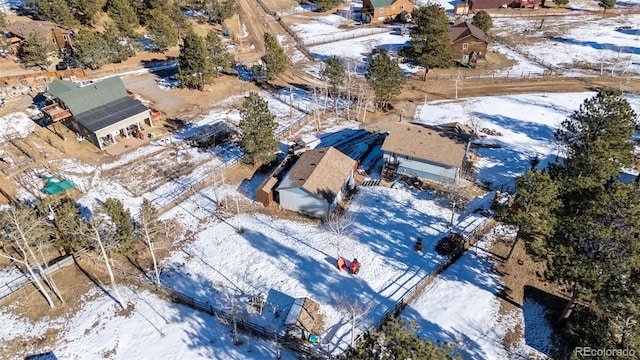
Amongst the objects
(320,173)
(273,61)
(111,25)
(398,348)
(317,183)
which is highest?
(111,25)

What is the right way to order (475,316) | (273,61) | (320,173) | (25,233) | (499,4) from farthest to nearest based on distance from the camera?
(499,4)
(273,61)
(320,173)
(475,316)
(25,233)

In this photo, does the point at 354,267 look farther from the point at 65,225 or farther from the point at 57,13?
the point at 57,13

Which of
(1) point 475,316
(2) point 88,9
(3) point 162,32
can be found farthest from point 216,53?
(1) point 475,316

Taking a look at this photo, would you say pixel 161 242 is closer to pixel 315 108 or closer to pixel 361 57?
pixel 315 108

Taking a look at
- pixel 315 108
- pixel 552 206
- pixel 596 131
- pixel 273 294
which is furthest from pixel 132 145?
pixel 596 131

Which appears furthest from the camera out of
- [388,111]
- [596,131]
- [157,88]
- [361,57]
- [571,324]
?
[361,57]

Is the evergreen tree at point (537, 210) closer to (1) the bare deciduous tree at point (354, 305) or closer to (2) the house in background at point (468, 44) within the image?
(1) the bare deciduous tree at point (354, 305)
